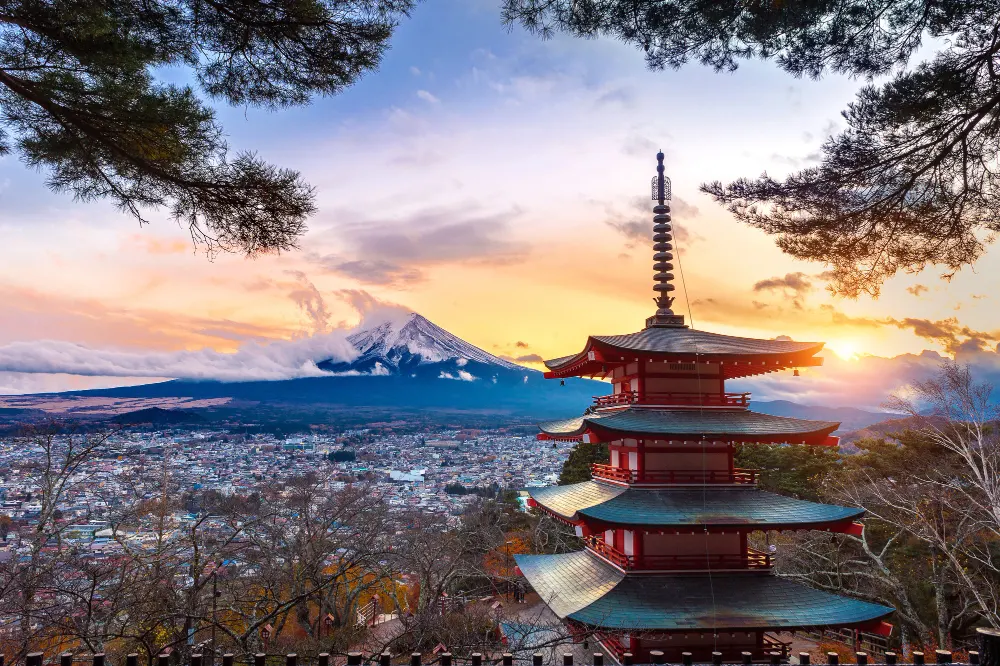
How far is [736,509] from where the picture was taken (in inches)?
459

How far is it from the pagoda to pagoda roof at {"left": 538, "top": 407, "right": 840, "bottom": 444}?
25mm

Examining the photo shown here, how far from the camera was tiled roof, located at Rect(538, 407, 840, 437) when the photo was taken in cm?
1169

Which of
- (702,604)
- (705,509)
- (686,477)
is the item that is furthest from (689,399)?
(702,604)

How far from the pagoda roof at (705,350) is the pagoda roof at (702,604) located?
385 cm

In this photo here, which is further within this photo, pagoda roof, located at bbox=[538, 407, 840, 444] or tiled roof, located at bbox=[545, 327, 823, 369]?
tiled roof, located at bbox=[545, 327, 823, 369]

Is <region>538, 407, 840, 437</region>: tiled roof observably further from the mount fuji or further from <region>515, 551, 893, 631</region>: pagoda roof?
the mount fuji

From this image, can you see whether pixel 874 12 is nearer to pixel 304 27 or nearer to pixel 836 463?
pixel 304 27

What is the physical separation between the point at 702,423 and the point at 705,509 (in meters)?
1.53

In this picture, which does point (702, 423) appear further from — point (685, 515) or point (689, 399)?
point (685, 515)

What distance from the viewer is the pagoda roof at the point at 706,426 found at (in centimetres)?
1166

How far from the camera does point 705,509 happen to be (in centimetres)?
1156

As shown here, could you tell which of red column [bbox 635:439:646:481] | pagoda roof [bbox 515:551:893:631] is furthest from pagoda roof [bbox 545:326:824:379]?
pagoda roof [bbox 515:551:893:631]

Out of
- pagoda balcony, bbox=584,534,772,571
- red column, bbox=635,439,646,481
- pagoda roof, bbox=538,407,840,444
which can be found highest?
pagoda roof, bbox=538,407,840,444

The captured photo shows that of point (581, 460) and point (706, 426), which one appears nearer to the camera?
point (706, 426)
